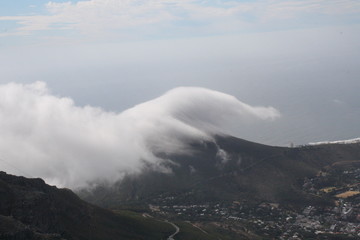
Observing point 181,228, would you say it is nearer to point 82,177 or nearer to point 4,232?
point 4,232

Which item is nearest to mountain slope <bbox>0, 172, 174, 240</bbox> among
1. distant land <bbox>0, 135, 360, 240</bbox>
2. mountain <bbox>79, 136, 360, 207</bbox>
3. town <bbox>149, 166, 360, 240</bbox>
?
distant land <bbox>0, 135, 360, 240</bbox>

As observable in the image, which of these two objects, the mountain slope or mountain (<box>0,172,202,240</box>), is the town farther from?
the mountain slope

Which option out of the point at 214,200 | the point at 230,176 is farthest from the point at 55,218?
the point at 230,176

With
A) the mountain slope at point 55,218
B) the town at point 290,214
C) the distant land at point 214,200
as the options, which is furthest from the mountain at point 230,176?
the mountain slope at point 55,218

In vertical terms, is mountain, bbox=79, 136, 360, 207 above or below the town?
above

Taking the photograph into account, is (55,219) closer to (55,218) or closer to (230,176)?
(55,218)

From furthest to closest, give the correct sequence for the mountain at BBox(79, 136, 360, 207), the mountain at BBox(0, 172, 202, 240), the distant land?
the mountain at BBox(79, 136, 360, 207) → the distant land → the mountain at BBox(0, 172, 202, 240)

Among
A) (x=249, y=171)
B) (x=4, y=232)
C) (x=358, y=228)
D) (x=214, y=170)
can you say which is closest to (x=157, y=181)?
(x=214, y=170)

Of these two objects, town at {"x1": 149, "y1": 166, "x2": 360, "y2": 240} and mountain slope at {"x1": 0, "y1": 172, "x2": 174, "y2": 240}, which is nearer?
mountain slope at {"x1": 0, "y1": 172, "x2": 174, "y2": 240}
